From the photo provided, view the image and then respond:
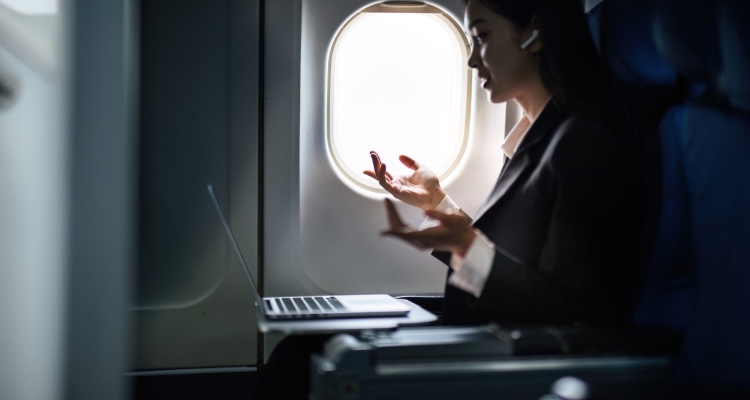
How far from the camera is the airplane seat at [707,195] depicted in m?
1.07

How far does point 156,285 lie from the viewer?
72.5 inches

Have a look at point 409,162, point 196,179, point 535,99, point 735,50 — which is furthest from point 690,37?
point 196,179

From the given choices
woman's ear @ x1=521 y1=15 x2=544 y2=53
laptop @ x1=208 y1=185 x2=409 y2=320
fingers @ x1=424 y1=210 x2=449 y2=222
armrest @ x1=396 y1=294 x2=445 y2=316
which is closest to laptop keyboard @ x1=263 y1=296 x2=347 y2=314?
laptop @ x1=208 y1=185 x2=409 y2=320

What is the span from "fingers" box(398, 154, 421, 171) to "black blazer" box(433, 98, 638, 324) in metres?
0.51

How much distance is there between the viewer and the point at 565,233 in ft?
3.68

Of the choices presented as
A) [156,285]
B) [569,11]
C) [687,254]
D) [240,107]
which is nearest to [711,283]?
[687,254]

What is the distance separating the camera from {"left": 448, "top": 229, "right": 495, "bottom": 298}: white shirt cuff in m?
1.10

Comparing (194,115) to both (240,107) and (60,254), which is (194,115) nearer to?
(240,107)

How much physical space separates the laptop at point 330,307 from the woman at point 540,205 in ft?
0.23

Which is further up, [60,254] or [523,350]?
[60,254]

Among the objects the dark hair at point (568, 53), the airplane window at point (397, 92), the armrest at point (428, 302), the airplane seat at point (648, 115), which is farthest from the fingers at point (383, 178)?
the airplane seat at point (648, 115)

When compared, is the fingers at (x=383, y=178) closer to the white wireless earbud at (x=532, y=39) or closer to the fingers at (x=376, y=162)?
the fingers at (x=376, y=162)

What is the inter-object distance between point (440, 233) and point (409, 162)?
75cm

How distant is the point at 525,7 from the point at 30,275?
1120 mm
